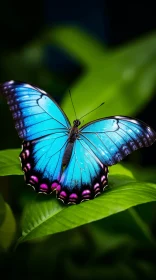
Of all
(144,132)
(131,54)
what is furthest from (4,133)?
(144,132)

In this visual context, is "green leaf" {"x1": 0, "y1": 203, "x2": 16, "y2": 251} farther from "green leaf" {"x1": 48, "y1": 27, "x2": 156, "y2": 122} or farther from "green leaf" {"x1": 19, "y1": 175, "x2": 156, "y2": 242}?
"green leaf" {"x1": 48, "y1": 27, "x2": 156, "y2": 122}

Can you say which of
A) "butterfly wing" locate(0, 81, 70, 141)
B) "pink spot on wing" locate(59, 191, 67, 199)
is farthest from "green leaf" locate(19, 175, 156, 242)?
"butterfly wing" locate(0, 81, 70, 141)

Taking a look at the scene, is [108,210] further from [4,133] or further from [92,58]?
[4,133]

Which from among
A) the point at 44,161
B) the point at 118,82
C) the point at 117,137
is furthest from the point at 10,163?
the point at 118,82

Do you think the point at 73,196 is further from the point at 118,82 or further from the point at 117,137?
the point at 118,82

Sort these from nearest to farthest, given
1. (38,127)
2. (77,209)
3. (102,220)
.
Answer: (77,209)
(38,127)
(102,220)

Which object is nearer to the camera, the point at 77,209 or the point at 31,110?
the point at 77,209
